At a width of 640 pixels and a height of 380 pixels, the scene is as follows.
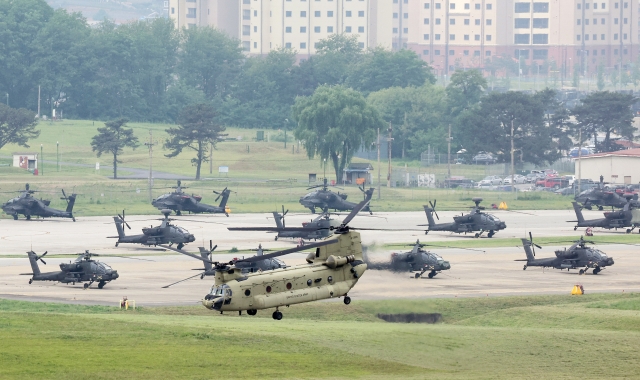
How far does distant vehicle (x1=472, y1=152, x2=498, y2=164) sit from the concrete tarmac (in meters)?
61.9

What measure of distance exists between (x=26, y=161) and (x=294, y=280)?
112m

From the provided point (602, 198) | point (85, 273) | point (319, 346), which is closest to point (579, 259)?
point (85, 273)

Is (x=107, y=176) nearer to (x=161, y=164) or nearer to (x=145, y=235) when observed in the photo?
(x=161, y=164)

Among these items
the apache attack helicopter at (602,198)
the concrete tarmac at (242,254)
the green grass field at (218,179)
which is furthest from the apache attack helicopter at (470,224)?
the green grass field at (218,179)

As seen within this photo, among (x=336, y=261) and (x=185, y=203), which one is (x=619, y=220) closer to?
(x=185, y=203)

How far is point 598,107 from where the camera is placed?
180m

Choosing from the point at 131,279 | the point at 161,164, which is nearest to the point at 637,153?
the point at 161,164

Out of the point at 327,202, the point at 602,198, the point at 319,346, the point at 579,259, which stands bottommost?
the point at 319,346

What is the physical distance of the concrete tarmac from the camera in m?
62.7

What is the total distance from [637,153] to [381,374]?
379 feet

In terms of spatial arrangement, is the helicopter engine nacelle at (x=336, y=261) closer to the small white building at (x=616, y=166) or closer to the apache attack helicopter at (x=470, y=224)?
the apache attack helicopter at (x=470, y=224)

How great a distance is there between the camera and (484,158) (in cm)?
17912

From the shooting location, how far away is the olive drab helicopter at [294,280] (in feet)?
129

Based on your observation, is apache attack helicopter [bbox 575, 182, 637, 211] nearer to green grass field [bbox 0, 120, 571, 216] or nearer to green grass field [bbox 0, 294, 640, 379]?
green grass field [bbox 0, 120, 571, 216]
